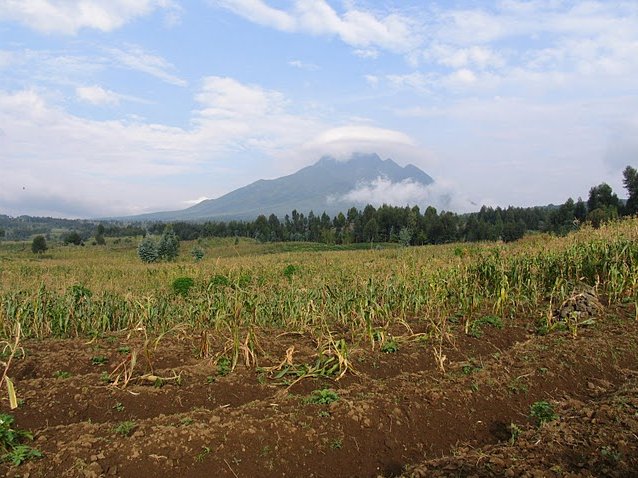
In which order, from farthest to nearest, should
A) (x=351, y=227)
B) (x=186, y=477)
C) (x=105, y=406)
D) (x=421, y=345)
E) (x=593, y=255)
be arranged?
(x=351, y=227) → (x=593, y=255) → (x=421, y=345) → (x=105, y=406) → (x=186, y=477)

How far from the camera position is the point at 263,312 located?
24.6 feet

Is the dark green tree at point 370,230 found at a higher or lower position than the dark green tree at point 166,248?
higher

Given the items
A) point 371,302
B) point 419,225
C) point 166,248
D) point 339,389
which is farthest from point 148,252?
point 419,225

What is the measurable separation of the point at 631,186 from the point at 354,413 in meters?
46.4

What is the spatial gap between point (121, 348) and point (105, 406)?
1.64 meters

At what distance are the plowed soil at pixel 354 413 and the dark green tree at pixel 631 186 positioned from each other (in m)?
42.1

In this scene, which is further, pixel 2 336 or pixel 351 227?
pixel 351 227

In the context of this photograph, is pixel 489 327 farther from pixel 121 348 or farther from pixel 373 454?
pixel 121 348

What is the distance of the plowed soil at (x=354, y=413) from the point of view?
10.4 feet

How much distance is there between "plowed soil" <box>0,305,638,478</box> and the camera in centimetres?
316

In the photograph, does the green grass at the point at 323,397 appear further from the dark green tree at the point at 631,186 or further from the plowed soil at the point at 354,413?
the dark green tree at the point at 631,186

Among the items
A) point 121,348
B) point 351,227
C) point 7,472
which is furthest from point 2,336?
point 351,227

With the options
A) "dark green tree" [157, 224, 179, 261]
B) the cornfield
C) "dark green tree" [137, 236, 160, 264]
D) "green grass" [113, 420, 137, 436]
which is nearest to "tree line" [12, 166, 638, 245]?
"dark green tree" [157, 224, 179, 261]

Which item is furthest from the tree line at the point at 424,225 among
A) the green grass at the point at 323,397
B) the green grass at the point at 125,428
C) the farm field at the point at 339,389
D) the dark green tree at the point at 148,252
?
the green grass at the point at 125,428
